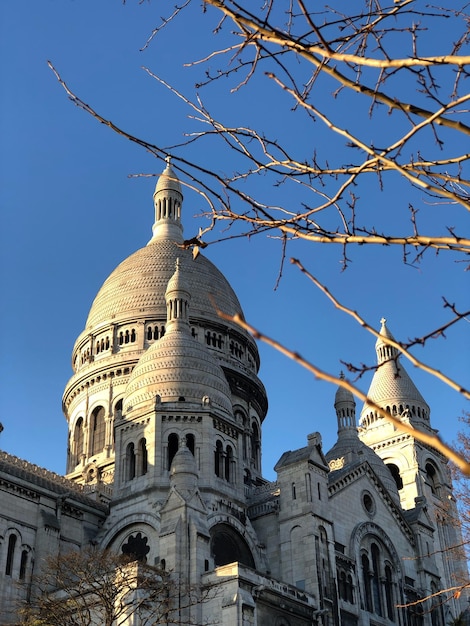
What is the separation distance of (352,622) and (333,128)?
38.7 meters

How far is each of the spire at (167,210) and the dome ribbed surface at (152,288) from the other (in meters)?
1.66

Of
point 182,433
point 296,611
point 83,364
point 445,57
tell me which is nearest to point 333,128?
point 445,57

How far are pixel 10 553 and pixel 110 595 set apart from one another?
9.89m

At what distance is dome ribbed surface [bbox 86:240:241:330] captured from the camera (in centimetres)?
6153

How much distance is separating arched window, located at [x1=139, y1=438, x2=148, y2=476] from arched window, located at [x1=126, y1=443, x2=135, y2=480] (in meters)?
0.55

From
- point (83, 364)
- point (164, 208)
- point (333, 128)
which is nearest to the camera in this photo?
point (333, 128)

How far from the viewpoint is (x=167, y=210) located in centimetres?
7088

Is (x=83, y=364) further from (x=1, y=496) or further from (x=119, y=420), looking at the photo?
(x=1, y=496)

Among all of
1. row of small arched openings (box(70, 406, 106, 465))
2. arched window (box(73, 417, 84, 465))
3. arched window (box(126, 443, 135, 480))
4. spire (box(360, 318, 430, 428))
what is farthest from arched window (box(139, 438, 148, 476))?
spire (box(360, 318, 430, 428))

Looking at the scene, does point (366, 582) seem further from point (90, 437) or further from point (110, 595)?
point (90, 437)

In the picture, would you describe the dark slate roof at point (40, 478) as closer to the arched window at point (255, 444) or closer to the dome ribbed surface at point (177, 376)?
the dome ribbed surface at point (177, 376)

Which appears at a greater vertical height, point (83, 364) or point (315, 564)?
point (83, 364)

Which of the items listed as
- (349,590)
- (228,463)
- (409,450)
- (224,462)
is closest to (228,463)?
(228,463)

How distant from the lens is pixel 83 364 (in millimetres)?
62156
